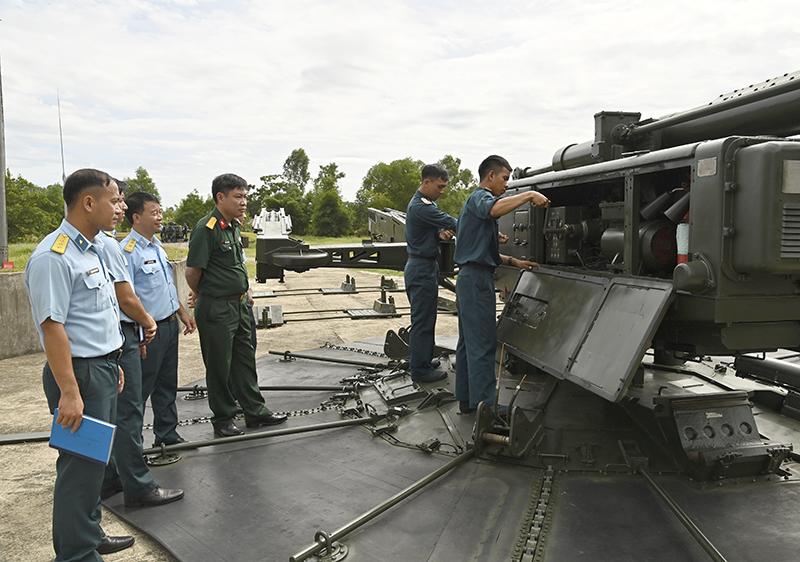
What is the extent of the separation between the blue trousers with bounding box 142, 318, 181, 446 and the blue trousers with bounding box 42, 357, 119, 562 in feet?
4.27

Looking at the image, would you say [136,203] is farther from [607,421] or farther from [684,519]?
[684,519]

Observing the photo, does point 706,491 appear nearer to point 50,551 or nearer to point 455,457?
point 455,457

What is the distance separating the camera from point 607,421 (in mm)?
4086

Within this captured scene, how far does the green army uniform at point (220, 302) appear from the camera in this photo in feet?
14.7

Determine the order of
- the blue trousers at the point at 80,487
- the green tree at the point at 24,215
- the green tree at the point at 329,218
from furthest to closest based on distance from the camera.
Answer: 1. the green tree at the point at 329,218
2. the green tree at the point at 24,215
3. the blue trousers at the point at 80,487

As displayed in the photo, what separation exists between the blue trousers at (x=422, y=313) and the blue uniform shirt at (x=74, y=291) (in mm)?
2923

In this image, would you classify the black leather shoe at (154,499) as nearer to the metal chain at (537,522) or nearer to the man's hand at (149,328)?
the man's hand at (149,328)

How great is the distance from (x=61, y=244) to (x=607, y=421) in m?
3.43

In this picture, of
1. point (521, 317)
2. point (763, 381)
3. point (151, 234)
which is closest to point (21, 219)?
point (151, 234)

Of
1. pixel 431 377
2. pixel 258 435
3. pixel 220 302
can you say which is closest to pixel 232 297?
pixel 220 302

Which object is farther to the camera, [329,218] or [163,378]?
[329,218]

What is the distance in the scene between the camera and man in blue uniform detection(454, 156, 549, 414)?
4.41m

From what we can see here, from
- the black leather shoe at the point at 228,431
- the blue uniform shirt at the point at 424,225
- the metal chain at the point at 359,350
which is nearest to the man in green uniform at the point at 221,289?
the black leather shoe at the point at 228,431

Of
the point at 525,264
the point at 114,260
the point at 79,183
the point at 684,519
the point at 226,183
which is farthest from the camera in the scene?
the point at 525,264
